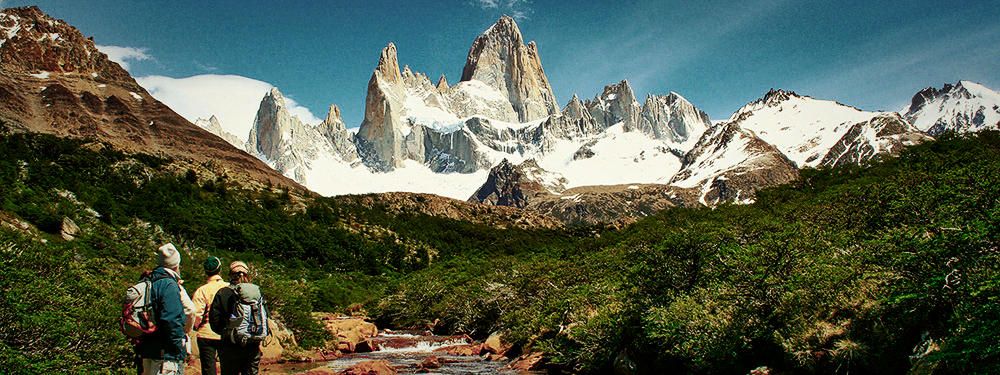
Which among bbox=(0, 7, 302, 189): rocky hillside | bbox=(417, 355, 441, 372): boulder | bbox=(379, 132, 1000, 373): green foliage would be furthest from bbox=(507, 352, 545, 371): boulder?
bbox=(0, 7, 302, 189): rocky hillside

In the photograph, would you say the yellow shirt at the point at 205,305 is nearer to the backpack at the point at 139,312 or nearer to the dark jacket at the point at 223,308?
the dark jacket at the point at 223,308

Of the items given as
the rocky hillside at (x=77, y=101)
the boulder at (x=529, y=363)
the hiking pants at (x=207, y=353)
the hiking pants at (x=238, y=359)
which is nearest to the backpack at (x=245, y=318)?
the hiking pants at (x=238, y=359)

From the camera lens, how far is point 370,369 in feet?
63.0

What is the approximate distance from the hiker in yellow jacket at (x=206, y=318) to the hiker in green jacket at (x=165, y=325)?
1.07 m

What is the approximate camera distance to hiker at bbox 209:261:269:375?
952 centimetres

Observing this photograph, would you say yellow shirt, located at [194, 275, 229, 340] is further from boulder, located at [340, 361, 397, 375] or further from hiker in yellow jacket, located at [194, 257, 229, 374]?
boulder, located at [340, 361, 397, 375]

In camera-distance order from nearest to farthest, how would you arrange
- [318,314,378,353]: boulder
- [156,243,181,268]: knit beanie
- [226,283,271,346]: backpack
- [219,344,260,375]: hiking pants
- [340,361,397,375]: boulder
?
[156,243,181,268]: knit beanie, [226,283,271,346]: backpack, [219,344,260,375]: hiking pants, [340,361,397,375]: boulder, [318,314,378,353]: boulder

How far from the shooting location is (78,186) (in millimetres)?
50219

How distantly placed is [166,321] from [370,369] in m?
11.7

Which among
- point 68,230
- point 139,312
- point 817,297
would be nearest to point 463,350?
point 817,297

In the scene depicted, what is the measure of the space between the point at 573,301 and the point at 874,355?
1324cm

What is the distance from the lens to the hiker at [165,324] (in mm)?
8227

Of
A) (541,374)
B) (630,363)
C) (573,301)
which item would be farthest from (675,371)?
(573,301)

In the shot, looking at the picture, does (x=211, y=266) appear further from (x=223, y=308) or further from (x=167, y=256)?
(x=167, y=256)
